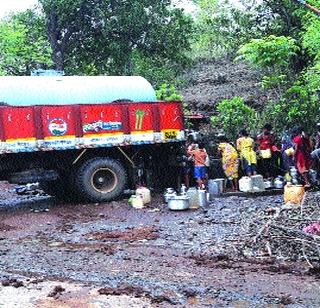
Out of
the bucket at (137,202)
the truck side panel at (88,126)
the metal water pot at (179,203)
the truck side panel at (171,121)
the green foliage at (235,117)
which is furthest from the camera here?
the green foliage at (235,117)

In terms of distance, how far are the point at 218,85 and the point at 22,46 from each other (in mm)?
7724

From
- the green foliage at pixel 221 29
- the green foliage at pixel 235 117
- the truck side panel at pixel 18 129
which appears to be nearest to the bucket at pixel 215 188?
the truck side panel at pixel 18 129

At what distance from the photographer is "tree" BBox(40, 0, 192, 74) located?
69.6ft

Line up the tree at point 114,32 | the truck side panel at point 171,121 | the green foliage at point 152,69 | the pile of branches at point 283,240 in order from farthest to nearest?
the green foliage at point 152,69 < the tree at point 114,32 < the truck side panel at point 171,121 < the pile of branches at point 283,240

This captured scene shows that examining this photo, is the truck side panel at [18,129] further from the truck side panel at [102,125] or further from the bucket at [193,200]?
the bucket at [193,200]

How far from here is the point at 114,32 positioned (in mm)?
21703

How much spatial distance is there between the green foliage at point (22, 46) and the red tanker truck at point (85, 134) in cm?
923

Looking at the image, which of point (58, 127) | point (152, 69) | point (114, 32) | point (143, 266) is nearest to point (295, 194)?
point (143, 266)

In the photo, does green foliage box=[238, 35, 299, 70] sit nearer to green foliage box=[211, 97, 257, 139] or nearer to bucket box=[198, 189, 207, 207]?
green foliage box=[211, 97, 257, 139]

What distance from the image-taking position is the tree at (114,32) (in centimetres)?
2120

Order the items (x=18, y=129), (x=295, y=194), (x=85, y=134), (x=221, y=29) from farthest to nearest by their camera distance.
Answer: (x=221, y=29) < (x=85, y=134) < (x=18, y=129) < (x=295, y=194)

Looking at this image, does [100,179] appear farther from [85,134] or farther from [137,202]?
[137,202]

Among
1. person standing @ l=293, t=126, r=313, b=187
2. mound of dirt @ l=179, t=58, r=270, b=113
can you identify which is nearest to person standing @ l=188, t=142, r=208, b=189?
person standing @ l=293, t=126, r=313, b=187

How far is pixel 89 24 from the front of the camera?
21.9 metres
